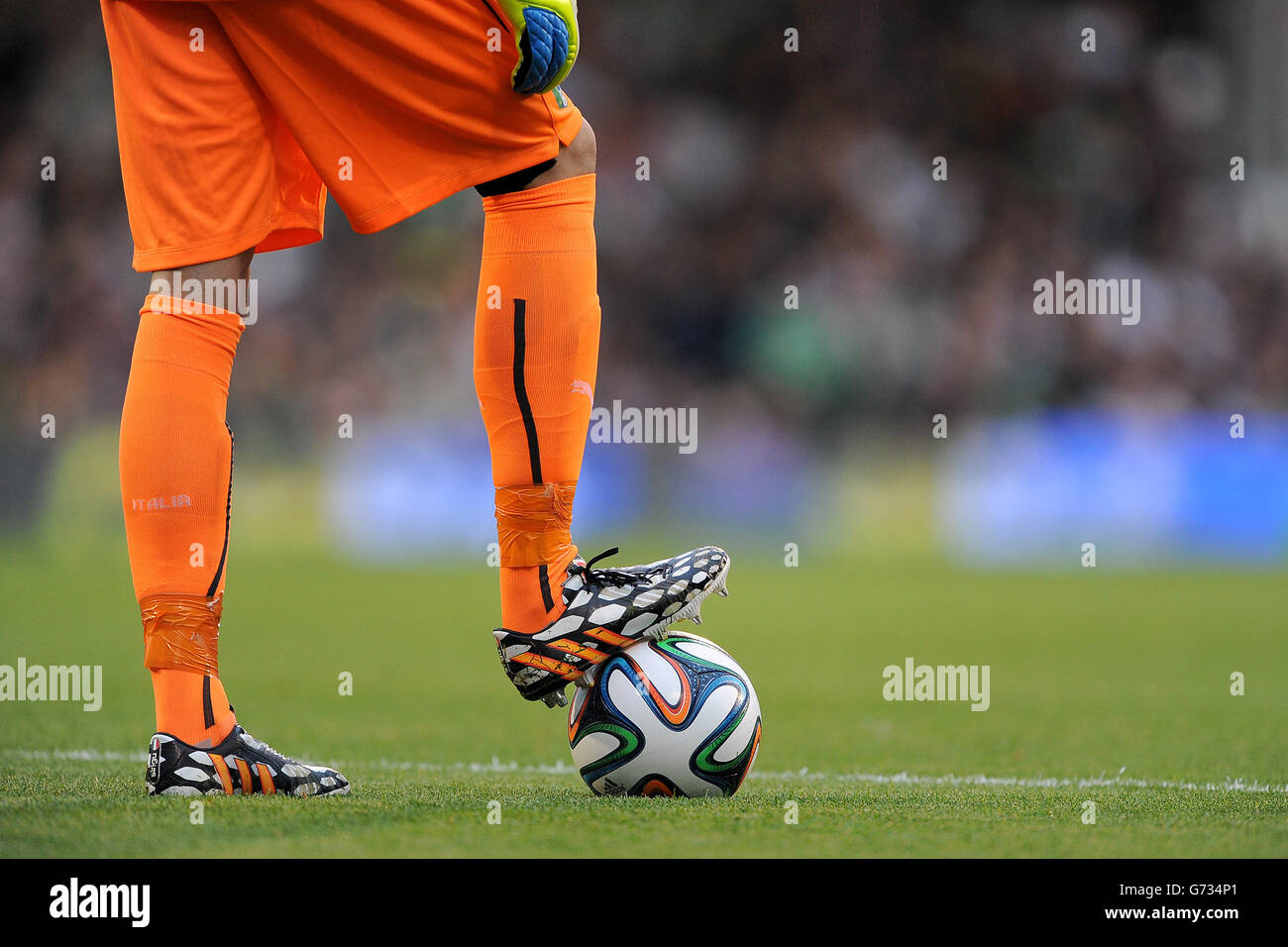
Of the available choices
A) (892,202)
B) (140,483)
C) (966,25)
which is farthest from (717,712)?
(966,25)

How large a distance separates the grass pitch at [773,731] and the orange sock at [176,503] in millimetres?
209

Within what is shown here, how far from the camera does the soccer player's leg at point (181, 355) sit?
2.46 m

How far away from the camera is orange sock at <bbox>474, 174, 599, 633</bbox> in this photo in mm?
2648

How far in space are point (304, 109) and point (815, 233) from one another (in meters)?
12.4

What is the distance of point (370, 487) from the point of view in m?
11.8

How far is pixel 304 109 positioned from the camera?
2539 mm

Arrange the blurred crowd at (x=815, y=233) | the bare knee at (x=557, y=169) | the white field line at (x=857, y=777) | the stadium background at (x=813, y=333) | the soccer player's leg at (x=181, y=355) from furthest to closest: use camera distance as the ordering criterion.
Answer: the blurred crowd at (x=815, y=233), the stadium background at (x=813, y=333), the white field line at (x=857, y=777), the bare knee at (x=557, y=169), the soccer player's leg at (x=181, y=355)

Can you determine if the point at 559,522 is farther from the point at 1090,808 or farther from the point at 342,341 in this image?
the point at 342,341

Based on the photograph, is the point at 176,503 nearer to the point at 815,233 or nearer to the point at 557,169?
the point at 557,169

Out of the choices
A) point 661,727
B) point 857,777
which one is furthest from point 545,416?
point 857,777

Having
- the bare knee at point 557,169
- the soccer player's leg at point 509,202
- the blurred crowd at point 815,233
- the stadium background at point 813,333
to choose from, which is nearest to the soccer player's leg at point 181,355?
the soccer player's leg at point 509,202

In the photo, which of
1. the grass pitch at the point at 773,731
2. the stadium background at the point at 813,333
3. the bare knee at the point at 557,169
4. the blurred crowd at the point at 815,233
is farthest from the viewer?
the blurred crowd at the point at 815,233

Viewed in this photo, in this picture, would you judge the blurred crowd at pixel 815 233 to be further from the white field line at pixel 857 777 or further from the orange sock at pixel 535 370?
the orange sock at pixel 535 370
